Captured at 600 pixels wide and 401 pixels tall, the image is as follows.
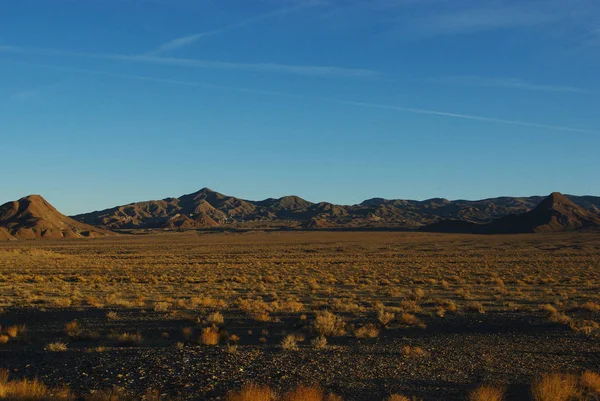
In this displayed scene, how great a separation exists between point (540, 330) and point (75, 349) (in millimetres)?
12761

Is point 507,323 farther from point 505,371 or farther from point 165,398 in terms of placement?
point 165,398

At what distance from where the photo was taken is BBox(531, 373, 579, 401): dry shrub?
8664 mm

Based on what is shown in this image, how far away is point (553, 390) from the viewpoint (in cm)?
880

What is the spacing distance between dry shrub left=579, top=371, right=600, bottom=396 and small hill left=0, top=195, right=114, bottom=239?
490 feet

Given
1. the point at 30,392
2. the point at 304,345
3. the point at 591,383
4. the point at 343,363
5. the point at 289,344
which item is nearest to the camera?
the point at 30,392

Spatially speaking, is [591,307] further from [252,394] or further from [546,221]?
[546,221]

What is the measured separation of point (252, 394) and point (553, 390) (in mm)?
5104

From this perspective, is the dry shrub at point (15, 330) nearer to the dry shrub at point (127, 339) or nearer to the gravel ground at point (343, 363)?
the gravel ground at point (343, 363)

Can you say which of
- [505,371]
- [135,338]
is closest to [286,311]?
[135,338]

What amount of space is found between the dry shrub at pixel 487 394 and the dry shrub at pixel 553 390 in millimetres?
598

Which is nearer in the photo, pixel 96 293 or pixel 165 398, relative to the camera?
pixel 165 398

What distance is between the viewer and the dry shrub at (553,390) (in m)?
8.66

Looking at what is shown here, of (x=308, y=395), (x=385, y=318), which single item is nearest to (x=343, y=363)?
(x=308, y=395)

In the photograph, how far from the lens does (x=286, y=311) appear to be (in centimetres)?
1888
